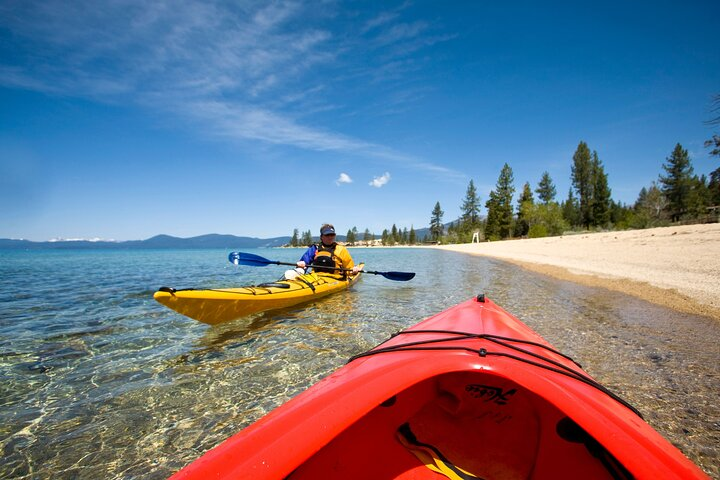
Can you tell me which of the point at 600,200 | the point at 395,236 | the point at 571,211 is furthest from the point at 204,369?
the point at 395,236

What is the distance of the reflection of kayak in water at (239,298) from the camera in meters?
5.52

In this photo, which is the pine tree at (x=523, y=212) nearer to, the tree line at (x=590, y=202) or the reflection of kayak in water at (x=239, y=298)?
the tree line at (x=590, y=202)

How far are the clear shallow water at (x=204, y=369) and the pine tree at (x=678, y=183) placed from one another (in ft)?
190

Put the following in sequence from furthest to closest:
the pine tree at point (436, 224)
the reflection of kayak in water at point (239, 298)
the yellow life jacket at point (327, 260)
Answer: the pine tree at point (436, 224) → the yellow life jacket at point (327, 260) → the reflection of kayak in water at point (239, 298)

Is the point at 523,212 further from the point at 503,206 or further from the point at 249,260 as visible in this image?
the point at 249,260

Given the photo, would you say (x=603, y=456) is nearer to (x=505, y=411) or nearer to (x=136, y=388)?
(x=505, y=411)

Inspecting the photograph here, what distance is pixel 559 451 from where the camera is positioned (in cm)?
211

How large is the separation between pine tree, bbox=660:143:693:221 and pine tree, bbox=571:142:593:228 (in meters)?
12.0

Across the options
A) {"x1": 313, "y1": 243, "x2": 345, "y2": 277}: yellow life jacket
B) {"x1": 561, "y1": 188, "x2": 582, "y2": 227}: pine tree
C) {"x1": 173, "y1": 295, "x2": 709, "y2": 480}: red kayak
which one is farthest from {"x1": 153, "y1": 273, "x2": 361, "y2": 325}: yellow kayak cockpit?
{"x1": 561, "y1": 188, "x2": 582, "y2": 227}: pine tree

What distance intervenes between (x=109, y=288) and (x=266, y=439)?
1488 centimetres

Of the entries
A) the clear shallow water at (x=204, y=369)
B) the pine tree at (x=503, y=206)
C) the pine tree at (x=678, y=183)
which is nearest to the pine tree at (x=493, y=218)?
the pine tree at (x=503, y=206)

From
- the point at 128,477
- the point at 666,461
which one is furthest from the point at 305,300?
the point at 666,461

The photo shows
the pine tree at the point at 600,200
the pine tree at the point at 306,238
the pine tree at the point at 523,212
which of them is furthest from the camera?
the pine tree at the point at 306,238

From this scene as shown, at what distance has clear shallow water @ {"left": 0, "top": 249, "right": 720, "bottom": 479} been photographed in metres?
2.91
